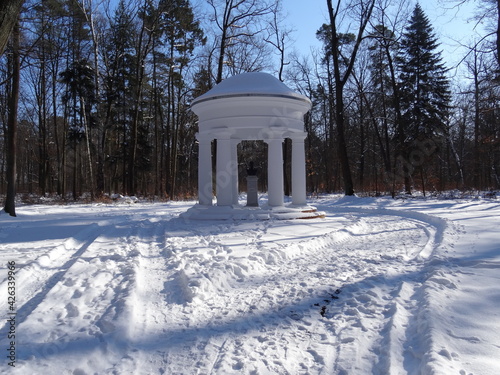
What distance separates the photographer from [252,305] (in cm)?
383

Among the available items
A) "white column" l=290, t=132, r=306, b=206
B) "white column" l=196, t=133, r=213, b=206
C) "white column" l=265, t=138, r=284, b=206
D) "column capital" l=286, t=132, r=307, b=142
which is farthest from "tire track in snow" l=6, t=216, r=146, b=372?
"column capital" l=286, t=132, r=307, b=142

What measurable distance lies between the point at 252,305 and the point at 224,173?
7320 mm

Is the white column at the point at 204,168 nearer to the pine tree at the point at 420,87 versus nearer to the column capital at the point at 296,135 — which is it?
the column capital at the point at 296,135

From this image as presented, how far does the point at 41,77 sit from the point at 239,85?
21531 mm

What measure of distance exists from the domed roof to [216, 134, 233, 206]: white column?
4.32ft

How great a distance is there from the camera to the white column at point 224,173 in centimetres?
1092

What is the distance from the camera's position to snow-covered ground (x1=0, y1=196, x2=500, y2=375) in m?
2.65

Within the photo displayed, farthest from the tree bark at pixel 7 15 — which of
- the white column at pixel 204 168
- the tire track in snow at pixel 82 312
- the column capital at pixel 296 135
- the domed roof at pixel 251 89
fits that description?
the column capital at pixel 296 135

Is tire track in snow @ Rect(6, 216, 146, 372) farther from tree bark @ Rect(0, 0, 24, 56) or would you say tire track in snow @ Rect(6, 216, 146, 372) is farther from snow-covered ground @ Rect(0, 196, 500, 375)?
tree bark @ Rect(0, 0, 24, 56)


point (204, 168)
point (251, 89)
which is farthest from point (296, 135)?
point (204, 168)

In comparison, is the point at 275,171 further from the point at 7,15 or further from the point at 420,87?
the point at 420,87

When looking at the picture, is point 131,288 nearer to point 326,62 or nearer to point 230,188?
point 230,188

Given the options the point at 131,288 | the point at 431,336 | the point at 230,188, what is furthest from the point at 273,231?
the point at 431,336

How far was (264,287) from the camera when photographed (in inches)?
174
